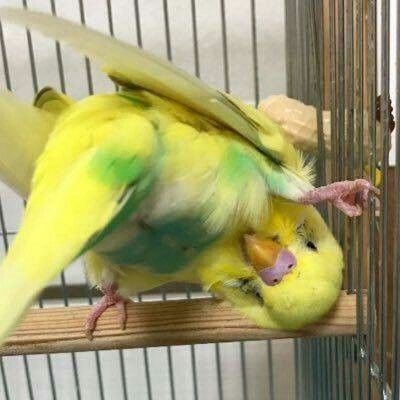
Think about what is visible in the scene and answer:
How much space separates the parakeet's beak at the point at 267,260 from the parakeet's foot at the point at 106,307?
133 millimetres

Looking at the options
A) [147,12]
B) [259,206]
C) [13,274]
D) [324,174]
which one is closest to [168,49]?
[147,12]

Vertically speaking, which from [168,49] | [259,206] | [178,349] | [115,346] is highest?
[168,49]

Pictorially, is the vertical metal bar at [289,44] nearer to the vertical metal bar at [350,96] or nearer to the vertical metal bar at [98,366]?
the vertical metal bar at [350,96]

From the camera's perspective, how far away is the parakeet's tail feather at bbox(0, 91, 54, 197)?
46cm

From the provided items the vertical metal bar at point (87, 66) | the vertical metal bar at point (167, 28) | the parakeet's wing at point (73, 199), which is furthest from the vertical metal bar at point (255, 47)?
the parakeet's wing at point (73, 199)

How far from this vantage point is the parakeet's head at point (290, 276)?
0.48m

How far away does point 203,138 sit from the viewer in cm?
44

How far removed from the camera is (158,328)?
1.73 feet

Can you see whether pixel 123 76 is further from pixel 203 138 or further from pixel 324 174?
pixel 324 174

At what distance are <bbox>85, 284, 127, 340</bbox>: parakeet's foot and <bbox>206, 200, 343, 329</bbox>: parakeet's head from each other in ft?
0.31

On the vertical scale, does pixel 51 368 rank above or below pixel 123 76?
below

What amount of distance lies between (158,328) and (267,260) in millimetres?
116

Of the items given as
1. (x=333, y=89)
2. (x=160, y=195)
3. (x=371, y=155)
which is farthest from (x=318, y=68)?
(x=160, y=195)

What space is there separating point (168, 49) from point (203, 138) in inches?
15.8
